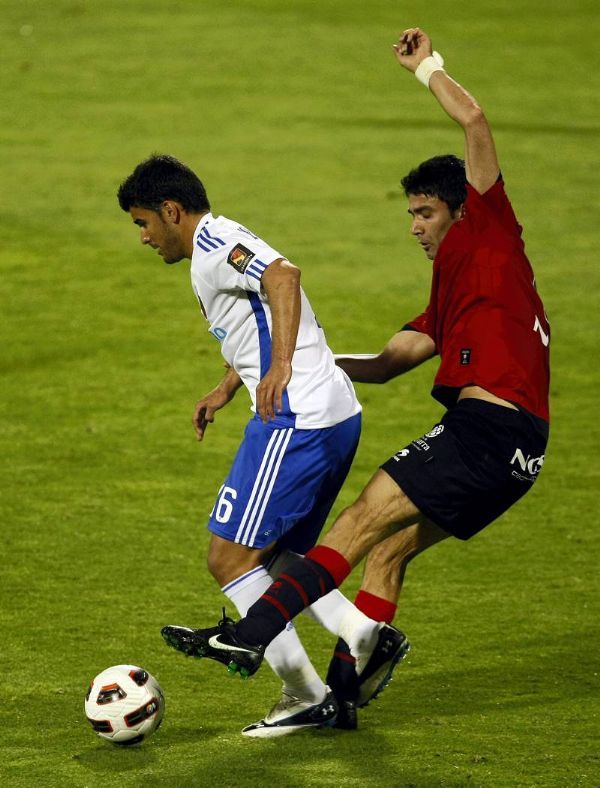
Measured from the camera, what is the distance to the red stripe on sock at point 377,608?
531 cm

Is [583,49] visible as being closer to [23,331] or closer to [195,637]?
[23,331]

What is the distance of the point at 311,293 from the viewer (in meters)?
11.8

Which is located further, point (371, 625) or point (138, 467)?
point (138, 467)

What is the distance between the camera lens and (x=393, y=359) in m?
5.67

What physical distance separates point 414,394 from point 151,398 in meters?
1.73

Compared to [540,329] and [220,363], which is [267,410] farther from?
[220,363]

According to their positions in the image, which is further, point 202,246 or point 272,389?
point 202,246

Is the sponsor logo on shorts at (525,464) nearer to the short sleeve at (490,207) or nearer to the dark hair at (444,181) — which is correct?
the short sleeve at (490,207)

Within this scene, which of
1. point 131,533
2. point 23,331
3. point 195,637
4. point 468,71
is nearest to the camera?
point 195,637

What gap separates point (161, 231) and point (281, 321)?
0.61 metres

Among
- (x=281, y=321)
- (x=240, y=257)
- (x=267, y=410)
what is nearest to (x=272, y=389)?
(x=267, y=410)

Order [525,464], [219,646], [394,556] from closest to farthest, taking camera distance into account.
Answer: [219,646] → [525,464] → [394,556]

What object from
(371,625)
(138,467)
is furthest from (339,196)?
(371,625)

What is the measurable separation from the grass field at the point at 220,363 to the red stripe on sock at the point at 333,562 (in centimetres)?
62
